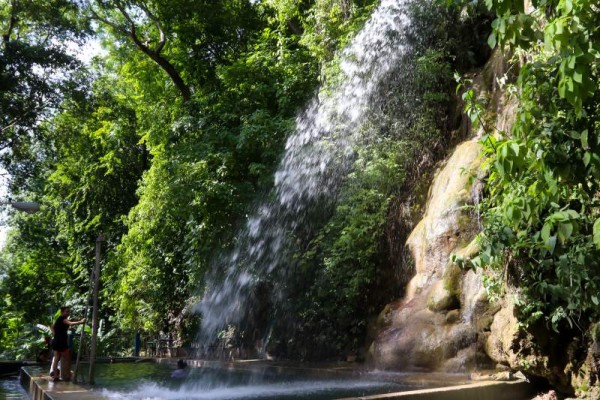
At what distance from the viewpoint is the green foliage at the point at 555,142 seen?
3475 mm

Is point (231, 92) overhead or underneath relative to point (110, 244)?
overhead

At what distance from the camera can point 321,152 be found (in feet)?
48.2

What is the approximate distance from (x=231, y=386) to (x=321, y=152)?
6.63 m

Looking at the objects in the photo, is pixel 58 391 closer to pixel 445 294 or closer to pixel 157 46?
pixel 445 294

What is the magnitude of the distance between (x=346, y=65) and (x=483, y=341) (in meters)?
8.33

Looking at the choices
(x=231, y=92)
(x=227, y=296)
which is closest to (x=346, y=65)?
(x=231, y=92)

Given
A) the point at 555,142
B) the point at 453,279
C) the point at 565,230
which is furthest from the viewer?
the point at 453,279

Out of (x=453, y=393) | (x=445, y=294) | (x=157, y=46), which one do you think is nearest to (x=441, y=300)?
(x=445, y=294)

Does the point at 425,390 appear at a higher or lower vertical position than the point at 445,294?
lower

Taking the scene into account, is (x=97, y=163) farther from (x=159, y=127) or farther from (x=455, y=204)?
(x=455, y=204)

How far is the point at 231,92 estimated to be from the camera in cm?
1830

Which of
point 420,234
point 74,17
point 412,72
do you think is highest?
point 74,17

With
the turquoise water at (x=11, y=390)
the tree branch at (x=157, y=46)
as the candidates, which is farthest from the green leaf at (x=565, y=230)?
the tree branch at (x=157, y=46)

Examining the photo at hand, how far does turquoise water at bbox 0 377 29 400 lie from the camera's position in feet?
33.9
